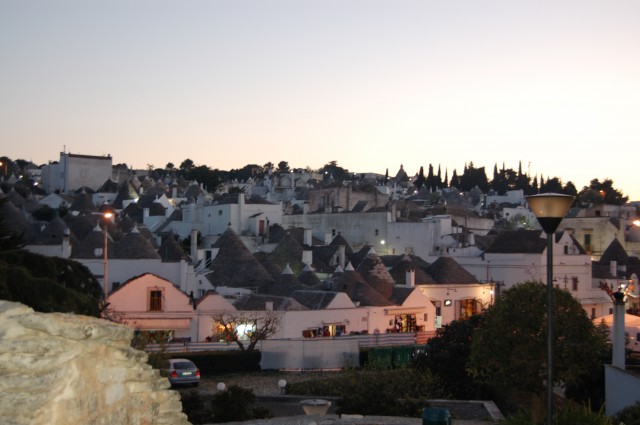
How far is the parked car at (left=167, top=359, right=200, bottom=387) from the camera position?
2336cm

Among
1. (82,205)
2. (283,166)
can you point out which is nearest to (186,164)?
(283,166)

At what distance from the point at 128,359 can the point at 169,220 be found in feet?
214

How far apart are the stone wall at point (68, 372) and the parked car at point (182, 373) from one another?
16.3 meters

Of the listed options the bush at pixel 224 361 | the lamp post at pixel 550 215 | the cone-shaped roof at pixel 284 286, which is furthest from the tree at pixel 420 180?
the lamp post at pixel 550 215

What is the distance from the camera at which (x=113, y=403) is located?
6.99 m

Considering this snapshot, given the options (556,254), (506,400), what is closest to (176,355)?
(506,400)

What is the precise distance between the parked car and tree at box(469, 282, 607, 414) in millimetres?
9664

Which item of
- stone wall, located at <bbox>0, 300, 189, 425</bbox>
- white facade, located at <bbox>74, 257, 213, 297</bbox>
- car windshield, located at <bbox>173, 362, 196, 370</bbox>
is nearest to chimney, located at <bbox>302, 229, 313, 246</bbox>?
white facade, located at <bbox>74, 257, 213, 297</bbox>

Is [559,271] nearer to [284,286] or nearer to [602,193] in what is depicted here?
[284,286]

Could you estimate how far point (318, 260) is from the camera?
5025cm

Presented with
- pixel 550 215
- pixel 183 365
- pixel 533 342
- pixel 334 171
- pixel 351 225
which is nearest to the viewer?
pixel 550 215

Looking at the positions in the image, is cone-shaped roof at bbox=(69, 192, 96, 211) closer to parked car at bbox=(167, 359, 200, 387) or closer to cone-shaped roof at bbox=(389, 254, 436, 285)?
cone-shaped roof at bbox=(389, 254, 436, 285)

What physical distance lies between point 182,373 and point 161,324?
858 centimetres

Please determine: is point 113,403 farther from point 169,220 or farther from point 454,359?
point 169,220
